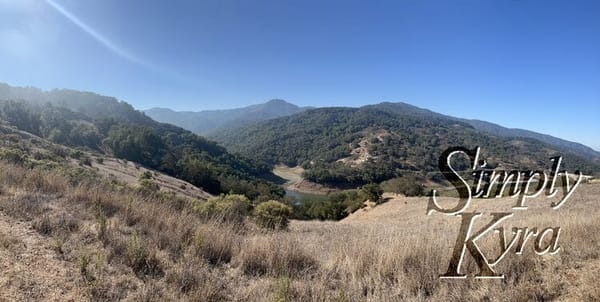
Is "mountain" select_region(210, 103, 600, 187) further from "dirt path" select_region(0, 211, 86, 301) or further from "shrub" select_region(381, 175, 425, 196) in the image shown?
"dirt path" select_region(0, 211, 86, 301)

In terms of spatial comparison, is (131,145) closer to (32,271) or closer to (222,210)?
(222,210)

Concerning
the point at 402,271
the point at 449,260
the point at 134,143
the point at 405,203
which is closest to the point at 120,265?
the point at 402,271

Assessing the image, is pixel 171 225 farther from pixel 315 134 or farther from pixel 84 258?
pixel 315 134

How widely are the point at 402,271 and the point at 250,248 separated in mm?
2023

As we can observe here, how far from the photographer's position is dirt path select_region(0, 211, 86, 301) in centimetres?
279

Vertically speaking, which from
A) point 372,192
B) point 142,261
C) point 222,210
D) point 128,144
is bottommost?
point 372,192

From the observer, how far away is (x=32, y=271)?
10.3 ft

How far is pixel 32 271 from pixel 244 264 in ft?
7.28

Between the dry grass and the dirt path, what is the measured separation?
18 mm

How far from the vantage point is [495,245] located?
4418 millimetres

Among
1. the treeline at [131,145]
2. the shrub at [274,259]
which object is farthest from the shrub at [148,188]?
the treeline at [131,145]

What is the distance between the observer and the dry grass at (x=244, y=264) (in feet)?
10.3

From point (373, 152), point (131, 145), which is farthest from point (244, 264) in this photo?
point (373, 152)

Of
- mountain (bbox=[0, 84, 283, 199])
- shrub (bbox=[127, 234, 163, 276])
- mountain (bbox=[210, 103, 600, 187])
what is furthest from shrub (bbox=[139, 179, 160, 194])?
mountain (bbox=[210, 103, 600, 187])
